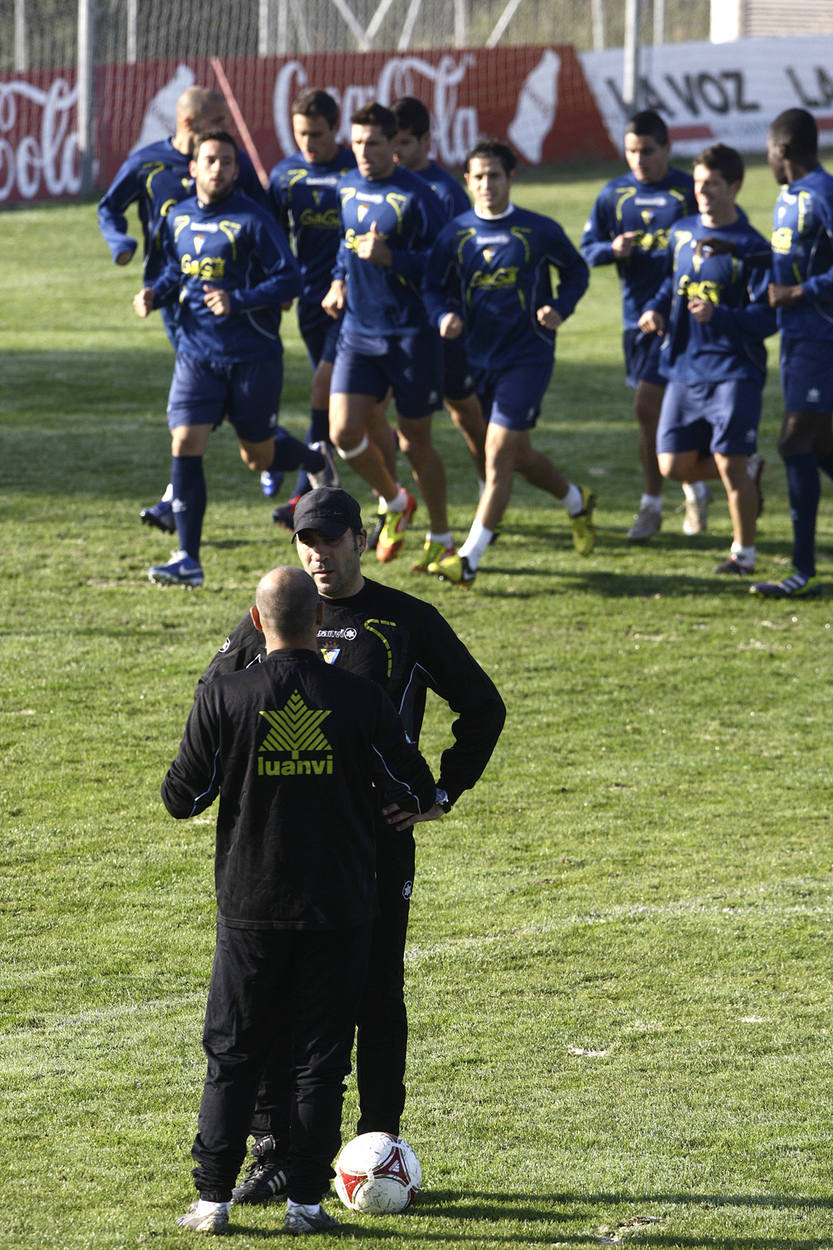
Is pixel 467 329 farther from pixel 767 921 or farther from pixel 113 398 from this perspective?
pixel 113 398

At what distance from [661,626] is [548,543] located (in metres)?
1.78

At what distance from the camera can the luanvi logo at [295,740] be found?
3.81 metres

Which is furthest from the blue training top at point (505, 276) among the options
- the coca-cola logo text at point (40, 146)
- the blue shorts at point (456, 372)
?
the coca-cola logo text at point (40, 146)

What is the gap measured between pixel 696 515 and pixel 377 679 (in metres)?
7.17

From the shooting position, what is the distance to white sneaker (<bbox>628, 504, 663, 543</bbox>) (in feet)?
35.2

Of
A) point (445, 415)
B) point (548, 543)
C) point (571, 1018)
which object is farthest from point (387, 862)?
point (445, 415)

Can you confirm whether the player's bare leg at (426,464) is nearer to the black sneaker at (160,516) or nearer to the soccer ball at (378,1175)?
the black sneaker at (160,516)

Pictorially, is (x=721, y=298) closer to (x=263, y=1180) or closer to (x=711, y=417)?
(x=711, y=417)

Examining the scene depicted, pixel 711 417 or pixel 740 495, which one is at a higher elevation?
pixel 711 417

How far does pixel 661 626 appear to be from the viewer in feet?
30.0

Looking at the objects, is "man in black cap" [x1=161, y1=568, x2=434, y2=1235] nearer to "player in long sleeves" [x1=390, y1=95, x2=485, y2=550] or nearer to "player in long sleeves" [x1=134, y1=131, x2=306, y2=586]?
"player in long sleeves" [x1=134, y1=131, x2=306, y2=586]

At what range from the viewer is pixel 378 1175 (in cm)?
404

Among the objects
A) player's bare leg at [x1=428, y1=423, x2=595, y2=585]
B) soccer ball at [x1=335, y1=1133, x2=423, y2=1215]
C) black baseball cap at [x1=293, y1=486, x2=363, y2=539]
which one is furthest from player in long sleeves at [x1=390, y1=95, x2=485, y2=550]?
soccer ball at [x1=335, y1=1133, x2=423, y2=1215]

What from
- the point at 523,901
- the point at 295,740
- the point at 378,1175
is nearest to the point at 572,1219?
the point at 378,1175
